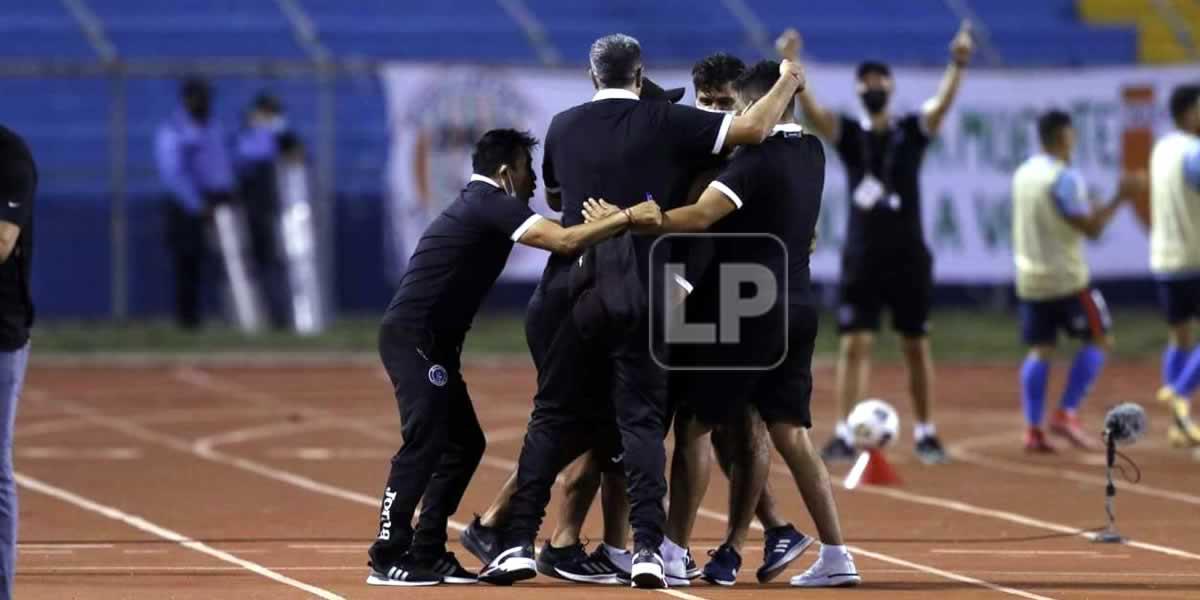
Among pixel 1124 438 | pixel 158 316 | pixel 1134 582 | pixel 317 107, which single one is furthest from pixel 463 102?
pixel 1134 582

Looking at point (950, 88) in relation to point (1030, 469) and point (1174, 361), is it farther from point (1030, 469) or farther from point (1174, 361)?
point (1174, 361)

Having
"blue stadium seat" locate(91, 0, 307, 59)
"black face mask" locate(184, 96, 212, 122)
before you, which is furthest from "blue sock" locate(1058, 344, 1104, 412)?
"blue stadium seat" locate(91, 0, 307, 59)

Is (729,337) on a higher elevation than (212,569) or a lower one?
higher

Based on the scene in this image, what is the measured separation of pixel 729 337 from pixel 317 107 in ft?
55.5

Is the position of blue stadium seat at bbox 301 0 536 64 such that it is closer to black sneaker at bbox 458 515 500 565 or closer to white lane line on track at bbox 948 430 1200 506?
white lane line on track at bbox 948 430 1200 506

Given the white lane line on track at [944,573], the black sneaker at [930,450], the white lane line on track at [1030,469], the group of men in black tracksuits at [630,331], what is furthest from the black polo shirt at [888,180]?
the group of men in black tracksuits at [630,331]

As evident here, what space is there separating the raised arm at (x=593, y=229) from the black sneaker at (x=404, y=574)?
148 centimetres

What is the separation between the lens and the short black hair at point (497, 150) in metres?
10.8

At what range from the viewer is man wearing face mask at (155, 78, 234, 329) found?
84.7 feet

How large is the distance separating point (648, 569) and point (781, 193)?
1.70m

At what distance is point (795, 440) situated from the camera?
36.0ft

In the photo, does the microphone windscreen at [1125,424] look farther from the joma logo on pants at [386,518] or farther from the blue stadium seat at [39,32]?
the blue stadium seat at [39,32]

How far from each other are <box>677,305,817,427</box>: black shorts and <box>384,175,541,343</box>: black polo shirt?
973 mm

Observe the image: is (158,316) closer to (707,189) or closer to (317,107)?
(317,107)
